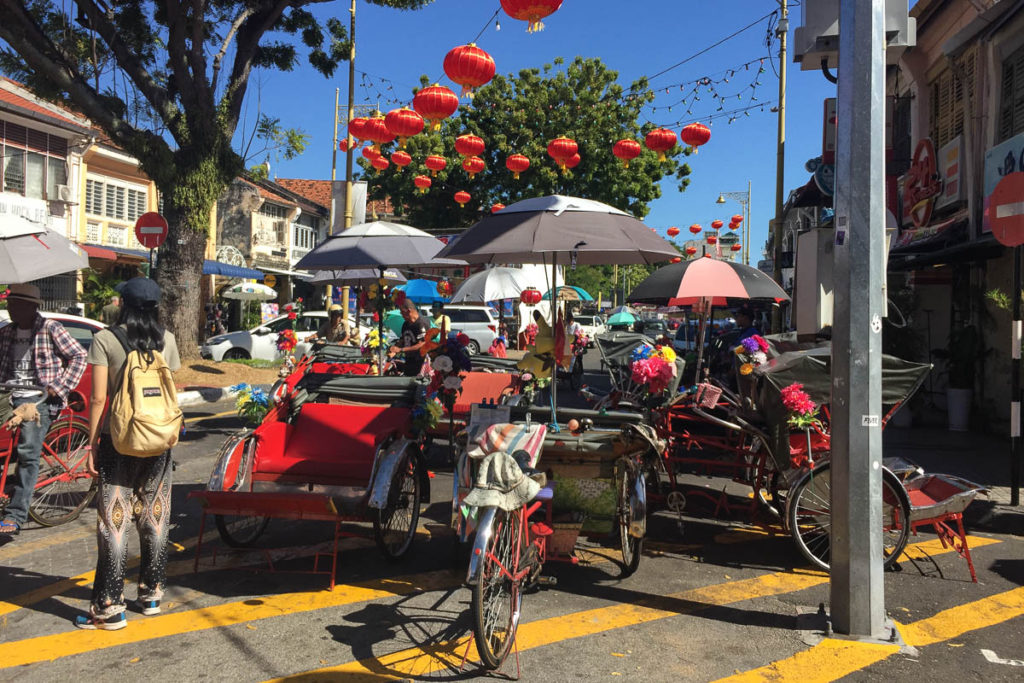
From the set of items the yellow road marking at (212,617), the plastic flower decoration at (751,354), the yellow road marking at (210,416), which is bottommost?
the yellow road marking at (212,617)

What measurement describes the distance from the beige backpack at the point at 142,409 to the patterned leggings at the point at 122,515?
0.46 ft

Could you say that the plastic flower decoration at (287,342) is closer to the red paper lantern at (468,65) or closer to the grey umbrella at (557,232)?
the red paper lantern at (468,65)

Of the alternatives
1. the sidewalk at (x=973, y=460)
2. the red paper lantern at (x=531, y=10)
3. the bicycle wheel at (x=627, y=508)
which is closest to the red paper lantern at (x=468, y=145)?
the red paper lantern at (x=531, y=10)

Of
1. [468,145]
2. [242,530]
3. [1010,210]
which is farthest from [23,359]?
[468,145]

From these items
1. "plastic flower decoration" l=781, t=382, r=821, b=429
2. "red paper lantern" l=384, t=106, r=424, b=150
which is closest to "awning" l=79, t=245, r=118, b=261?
"red paper lantern" l=384, t=106, r=424, b=150

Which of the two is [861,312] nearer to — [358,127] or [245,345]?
[358,127]

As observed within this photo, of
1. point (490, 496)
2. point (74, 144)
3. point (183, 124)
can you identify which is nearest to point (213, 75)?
point (183, 124)

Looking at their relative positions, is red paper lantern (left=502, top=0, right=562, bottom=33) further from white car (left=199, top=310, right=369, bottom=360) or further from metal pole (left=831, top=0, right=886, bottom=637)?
white car (left=199, top=310, right=369, bottom=360)

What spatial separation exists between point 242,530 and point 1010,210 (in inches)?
264

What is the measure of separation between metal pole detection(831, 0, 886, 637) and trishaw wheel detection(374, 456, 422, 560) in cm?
278

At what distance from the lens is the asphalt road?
392 cm

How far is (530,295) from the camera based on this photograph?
782 inches

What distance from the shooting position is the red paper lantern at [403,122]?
39.8 feet

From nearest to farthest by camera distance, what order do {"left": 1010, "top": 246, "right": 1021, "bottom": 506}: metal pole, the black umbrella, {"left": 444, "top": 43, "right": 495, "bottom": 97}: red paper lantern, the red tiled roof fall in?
{"left": 1010, "top": 246, "right": 1021, "bottom": 506}: metal pole
the black umbrella
{"left": 444, "top": 43, "right": 495, "bottom": 97}: red paper lantern
the red tiled roof
